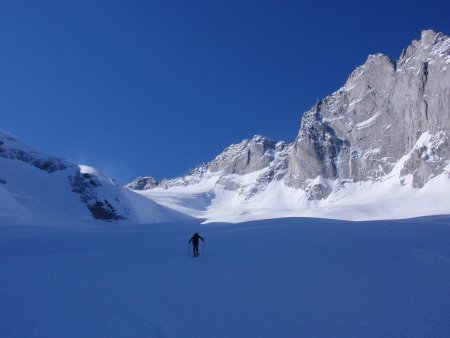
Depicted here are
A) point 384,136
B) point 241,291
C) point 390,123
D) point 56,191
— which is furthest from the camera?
point 384,136

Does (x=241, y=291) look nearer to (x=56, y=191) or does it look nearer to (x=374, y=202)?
(x=56, y=191)

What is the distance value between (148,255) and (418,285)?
12.1 meters

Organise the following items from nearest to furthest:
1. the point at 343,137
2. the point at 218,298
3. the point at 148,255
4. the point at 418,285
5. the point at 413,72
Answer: the point at 218,298, the point at 418,285, the point at 148,255, the point at 413,72, the point at 343,137

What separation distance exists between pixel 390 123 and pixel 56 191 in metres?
141

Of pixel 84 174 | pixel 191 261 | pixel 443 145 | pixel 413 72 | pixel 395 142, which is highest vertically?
pixel 413 72

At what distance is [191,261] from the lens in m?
17.8

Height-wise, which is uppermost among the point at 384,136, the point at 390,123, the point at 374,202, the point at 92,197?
the point at 390,123

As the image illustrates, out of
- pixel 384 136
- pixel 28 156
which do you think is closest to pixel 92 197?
pixel 28 156

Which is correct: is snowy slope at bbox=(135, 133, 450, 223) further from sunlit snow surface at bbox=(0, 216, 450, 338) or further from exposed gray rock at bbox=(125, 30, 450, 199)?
sunlit snow surface at bbox=(0, 216, 450, 338)

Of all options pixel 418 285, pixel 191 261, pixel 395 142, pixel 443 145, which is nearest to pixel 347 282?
pixel 418 285

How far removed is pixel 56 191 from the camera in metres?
83.7

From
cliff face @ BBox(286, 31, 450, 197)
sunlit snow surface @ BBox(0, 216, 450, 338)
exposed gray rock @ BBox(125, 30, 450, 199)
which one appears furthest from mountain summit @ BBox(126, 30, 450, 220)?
sunlit snow surface @ BBox(0, 216, 450, 338)

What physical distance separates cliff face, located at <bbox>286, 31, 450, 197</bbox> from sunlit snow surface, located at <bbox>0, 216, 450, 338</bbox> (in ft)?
411

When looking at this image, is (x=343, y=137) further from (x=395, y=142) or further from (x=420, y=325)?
(x=420, y=325)
